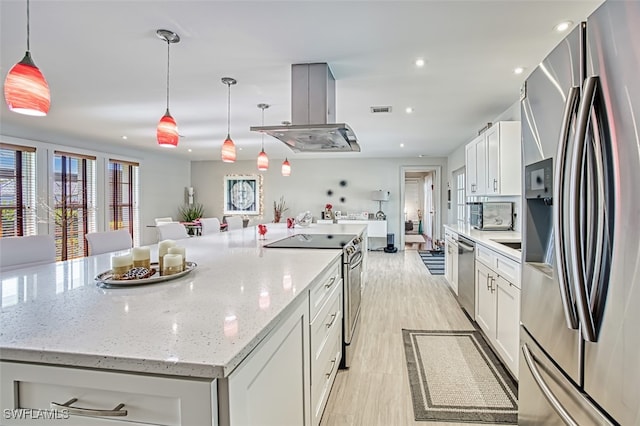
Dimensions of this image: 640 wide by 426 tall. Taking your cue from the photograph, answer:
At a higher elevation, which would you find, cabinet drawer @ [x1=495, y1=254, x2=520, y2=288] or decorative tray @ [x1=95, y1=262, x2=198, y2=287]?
decorative tray @ [x1=95, y1=262, x2=198, y2=287]

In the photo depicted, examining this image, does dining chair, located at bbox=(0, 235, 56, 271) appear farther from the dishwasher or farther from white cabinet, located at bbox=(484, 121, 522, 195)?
white cabinet, located at bbox=(484, 121, 522, 195)

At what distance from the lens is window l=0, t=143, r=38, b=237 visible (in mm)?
5043

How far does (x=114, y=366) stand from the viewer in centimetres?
79

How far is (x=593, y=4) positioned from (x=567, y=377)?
203 centimetres

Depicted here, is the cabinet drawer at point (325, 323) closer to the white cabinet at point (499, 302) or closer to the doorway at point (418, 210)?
the white cabinet at point (499, 302)

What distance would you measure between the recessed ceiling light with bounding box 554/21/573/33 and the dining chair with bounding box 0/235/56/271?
3.52m

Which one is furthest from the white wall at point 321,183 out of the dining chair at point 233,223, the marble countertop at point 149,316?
the marble countertop at point 149,316

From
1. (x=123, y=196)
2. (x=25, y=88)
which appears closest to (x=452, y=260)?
(x=25, y=88)

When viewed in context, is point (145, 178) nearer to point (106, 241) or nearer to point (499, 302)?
point (106, 241)

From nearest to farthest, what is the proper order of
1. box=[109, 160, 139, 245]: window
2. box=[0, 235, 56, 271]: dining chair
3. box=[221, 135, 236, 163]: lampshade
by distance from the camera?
box=[0, 235, 56, 271]: dining chair < box=[221, 135, 236, 163]: lampshade < box=[109, 160, 139, 245]: window

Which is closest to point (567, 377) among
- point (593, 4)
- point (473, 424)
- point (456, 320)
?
point (473, 424)

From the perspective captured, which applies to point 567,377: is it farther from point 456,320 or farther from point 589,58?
point 456,320

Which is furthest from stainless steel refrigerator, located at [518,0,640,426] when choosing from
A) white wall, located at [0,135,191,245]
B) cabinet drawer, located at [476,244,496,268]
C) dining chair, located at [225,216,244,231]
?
white wall, located at [0,135,191,245]

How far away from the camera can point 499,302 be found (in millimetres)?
2512
